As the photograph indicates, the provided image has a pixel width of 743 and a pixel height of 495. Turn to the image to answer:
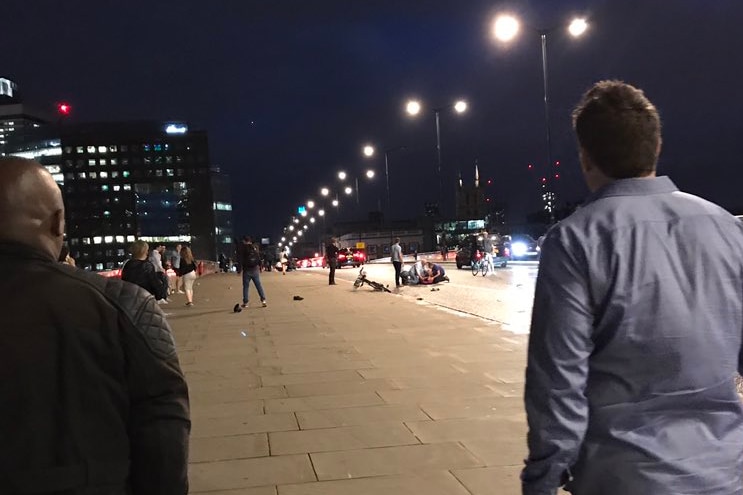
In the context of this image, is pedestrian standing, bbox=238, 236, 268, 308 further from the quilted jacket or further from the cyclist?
the quilted jacket

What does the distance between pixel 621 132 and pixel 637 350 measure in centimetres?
66

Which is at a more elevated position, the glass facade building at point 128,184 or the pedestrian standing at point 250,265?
the glass facade building at point 128,184

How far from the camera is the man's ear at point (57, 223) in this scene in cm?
186

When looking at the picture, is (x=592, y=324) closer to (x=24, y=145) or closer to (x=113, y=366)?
(x=113, y=366)

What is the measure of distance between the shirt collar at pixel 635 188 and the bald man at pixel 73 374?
52.9 inches

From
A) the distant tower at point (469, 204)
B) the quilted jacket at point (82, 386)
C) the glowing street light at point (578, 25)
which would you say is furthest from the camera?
the distant tower at point (469, 204)

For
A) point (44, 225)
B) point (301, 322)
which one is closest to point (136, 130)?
point (301, 322)

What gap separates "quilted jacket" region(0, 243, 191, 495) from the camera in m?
1.58

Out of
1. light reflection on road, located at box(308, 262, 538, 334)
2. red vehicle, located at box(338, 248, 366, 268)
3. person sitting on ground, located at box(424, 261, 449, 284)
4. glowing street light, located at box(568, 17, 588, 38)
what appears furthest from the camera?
red vehicle, located at box(338, 248, 366, 268)

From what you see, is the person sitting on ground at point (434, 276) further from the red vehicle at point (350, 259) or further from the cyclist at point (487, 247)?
the red vehicle at point (350, 259)

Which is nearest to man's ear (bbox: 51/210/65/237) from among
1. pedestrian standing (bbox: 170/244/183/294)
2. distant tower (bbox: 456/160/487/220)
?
pedestrian standing (bbox: 170/244/183/294)

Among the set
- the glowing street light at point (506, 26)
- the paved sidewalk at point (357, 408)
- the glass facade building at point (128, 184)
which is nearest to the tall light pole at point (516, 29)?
the glowing street light at point (506, 26)

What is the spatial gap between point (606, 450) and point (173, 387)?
119 cm

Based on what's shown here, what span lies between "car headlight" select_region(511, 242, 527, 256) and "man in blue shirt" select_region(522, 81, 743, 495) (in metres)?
40.9
